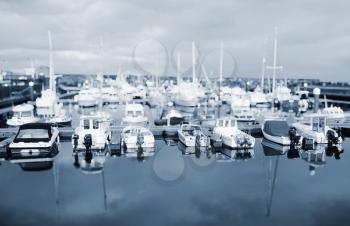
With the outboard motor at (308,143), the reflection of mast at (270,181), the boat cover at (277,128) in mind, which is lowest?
the reflection of mast at (270,181)

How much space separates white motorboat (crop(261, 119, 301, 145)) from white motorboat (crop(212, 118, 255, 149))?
3088mm

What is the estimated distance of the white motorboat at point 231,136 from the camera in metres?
A: 26.4

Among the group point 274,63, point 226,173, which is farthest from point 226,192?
point 274,63

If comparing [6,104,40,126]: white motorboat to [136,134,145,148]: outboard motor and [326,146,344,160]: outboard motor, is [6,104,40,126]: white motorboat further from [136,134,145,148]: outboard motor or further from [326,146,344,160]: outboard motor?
[326,146,344,160]: outboard motor

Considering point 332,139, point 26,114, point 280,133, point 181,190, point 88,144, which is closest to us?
point 181,190

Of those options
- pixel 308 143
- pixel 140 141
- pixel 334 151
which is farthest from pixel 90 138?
pixel 334 151

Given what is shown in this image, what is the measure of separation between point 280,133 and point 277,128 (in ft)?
2.64

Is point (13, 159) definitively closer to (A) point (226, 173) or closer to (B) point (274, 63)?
(A) point (226, 173)

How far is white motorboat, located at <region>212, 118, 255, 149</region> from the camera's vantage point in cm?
2636

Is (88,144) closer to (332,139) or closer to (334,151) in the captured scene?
(334,151)

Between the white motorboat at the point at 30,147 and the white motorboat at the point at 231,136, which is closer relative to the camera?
the white motorboat at the point at 30,147

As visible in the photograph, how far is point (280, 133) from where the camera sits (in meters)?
28.8

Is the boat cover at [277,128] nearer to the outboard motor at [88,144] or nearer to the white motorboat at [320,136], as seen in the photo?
the white motorboat at [320,136]

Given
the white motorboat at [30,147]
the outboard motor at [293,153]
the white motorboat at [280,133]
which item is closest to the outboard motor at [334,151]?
the outboard motor at [293,153]
